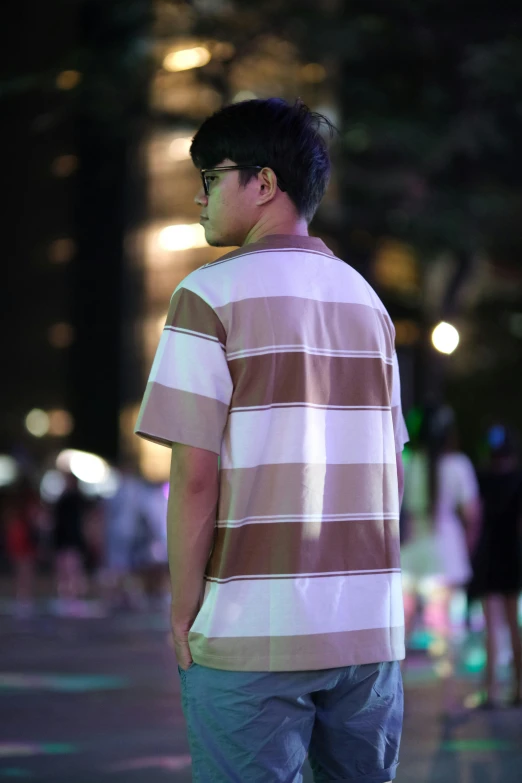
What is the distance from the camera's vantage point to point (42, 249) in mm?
46750

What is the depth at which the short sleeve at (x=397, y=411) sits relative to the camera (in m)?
2.76

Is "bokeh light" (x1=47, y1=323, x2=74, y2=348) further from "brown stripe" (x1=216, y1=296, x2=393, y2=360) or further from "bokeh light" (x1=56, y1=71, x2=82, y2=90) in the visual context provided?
"brown stripe" (x1=216, y1=296, x2=393, y2=360)

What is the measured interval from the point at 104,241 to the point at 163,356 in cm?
4086

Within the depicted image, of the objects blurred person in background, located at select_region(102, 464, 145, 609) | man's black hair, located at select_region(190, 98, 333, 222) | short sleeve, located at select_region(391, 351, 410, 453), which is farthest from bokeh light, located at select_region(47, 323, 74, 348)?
man's black hair, located at select_region(190, 98, 333, 222)

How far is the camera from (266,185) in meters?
2.63

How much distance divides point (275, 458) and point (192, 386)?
0.21m

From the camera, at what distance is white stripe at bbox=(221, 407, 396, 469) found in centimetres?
246

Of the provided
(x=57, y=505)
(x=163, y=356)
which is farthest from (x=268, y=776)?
(x=57, y=505)

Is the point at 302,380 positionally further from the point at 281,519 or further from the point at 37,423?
the point at 37,423

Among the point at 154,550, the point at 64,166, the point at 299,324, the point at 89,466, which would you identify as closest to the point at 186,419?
the point at 299,324

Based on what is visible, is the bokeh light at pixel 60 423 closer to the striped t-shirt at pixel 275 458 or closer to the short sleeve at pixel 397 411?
the short sleeve at pixel 397 411

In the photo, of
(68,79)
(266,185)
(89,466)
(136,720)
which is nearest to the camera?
(266,185)

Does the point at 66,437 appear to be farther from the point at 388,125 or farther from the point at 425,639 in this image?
the point at 425,639

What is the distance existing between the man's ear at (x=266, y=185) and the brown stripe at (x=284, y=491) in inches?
22.2
